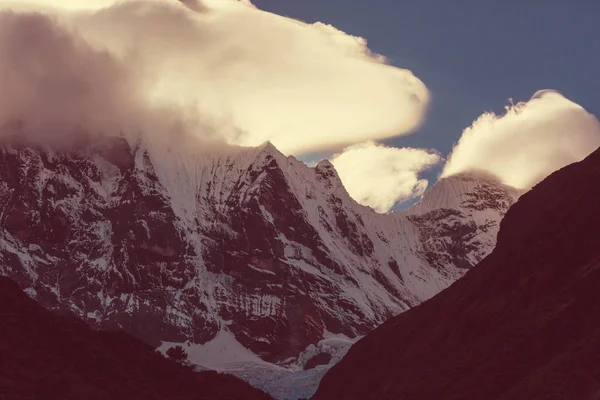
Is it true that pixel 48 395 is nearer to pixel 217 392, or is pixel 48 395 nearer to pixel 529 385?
pixel 217 392

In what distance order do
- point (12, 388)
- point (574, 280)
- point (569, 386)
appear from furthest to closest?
point (574, 280)
point (12, 388)
point (569, 386)

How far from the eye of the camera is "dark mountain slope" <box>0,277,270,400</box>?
167 m

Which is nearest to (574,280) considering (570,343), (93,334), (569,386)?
(570,343)

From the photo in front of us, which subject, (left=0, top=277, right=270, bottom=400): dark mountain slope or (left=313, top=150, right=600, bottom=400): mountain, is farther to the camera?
(left=0, top=277, right=270, bottom=400): dark mountain slope

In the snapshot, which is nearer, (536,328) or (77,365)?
(536,328)

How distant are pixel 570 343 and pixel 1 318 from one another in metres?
66.3

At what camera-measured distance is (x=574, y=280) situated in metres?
176

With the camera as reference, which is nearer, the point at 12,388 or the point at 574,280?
the point at 12,388

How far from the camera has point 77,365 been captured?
177m

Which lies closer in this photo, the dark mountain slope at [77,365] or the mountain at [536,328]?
the mountain at [536,328]

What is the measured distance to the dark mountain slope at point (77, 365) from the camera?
549 ft

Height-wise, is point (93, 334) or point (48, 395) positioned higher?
point (93, 334)

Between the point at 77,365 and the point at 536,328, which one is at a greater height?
the point at 77,365

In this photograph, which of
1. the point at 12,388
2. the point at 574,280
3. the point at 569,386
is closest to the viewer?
the point at 569,386
